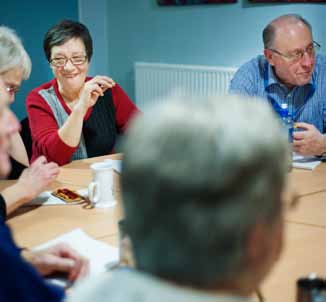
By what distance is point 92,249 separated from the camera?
145 centimetres

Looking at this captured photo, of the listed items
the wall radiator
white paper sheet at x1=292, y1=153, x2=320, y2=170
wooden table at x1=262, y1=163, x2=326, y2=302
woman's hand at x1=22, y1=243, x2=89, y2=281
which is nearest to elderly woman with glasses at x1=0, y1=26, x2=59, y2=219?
woman's hand at x1=22, y1=243, x2=89, y2=281

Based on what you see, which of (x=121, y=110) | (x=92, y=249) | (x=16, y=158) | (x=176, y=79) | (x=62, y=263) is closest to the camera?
(x=62, y=263)

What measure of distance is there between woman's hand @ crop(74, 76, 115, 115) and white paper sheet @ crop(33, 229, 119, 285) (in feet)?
3.14

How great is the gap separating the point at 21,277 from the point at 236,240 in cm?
52

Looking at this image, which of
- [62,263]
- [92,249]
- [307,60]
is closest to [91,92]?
[307,60]

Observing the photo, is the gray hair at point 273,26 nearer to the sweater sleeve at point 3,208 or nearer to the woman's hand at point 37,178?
the woman's hand at point 37,178

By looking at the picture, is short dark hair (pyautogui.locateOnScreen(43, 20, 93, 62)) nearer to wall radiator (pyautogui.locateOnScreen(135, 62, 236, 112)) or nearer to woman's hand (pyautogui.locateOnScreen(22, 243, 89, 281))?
wall radiator (pyautogui.locateOnScreen(135, 62, 236, 112))

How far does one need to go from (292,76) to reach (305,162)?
55cm

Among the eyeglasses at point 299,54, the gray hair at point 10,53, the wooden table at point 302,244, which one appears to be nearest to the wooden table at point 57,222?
the wooden table at point 302,244

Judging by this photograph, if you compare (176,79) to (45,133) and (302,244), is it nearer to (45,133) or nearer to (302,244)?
(45,133)

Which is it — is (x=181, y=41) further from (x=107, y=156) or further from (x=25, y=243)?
(x=25, y=243)

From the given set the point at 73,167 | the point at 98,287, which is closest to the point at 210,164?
the point at 98,287

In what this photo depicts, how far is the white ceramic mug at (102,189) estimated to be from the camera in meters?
1.79

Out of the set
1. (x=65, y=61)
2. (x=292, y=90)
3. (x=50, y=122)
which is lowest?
(x=50, y=122)
